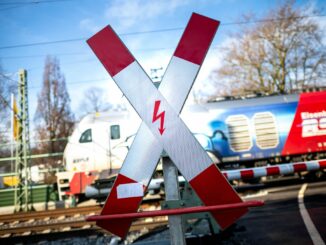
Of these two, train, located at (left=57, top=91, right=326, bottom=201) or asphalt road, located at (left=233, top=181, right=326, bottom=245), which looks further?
train, located at (left=57, top=91, right=326, bottom=201)

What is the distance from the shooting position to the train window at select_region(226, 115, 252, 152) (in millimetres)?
9133

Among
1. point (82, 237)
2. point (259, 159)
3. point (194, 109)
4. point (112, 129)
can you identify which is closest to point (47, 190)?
point (112, 129)

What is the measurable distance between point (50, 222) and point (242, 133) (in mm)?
7237

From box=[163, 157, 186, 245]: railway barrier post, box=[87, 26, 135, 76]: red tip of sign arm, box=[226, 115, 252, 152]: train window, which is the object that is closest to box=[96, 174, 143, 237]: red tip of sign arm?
box=[163, 157, 186, 245]: railway barrier post

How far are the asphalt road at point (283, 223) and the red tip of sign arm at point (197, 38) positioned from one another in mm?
2910

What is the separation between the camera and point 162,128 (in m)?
1.43

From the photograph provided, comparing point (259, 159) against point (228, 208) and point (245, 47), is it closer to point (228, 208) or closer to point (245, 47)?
point (228, 208)

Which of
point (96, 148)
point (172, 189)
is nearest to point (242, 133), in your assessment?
point (96, 148)

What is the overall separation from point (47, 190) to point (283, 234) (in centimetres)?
1039

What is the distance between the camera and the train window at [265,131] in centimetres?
916

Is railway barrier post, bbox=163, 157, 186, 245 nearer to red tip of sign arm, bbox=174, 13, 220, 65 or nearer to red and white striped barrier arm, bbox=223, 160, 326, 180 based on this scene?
red tip of sign arm, bbox=174, 13, 220, 65

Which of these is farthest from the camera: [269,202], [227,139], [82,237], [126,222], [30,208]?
[30,208]

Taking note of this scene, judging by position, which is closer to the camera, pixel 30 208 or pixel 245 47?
pixel 30 208

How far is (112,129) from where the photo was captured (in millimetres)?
9367
